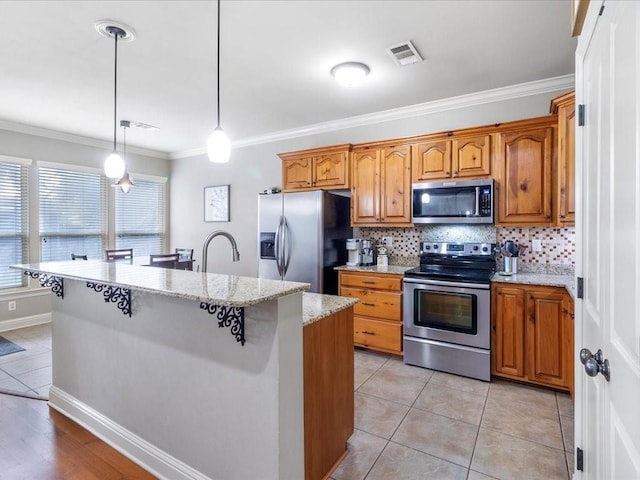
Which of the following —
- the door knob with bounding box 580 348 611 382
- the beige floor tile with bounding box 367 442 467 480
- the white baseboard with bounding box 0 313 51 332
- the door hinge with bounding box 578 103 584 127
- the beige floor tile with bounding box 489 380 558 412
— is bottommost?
the beige floor tile with bounding box 367 442 467 480

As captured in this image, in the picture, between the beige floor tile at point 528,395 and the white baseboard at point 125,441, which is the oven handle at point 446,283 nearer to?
the beige floor tile at point 528,395

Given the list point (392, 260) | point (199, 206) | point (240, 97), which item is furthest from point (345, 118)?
point (199, 206)

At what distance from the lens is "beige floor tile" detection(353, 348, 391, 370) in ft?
11.2

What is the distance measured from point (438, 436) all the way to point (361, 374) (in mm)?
1028

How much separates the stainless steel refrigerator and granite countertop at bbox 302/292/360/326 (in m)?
1.62

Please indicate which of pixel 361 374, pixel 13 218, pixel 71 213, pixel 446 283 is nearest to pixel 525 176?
pixel 446 283

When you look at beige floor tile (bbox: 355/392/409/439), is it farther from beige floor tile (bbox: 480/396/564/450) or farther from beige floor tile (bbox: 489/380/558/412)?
beige floor tile (bbox: 489/380/558/412)

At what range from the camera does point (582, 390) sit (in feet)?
4.96

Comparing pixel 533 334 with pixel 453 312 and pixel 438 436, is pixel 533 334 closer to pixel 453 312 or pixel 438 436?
pixel 453 312

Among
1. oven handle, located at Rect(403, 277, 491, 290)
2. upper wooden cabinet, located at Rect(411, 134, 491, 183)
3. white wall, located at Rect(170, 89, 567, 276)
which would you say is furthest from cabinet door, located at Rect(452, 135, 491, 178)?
oven handle, located at Rect(403, 277, 491, 290)

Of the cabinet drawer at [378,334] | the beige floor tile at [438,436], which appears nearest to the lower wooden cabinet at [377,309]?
the cabinet drawer at [378,334]

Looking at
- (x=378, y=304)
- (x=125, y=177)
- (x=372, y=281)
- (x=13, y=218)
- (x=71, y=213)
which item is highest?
(x=125, y=177)

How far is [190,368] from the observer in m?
1.73

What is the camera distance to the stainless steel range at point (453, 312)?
3014mm
